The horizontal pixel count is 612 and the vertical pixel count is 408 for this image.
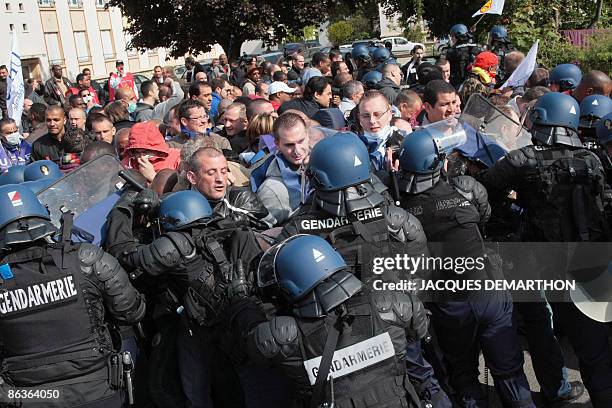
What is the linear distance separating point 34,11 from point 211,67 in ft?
63.0

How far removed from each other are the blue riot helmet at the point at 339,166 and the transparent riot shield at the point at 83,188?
158cm

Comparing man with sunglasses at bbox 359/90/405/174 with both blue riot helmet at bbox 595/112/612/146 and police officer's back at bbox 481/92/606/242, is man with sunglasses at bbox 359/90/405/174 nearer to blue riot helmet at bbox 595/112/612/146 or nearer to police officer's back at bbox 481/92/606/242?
police officer's back at bbox 481/92/606/242

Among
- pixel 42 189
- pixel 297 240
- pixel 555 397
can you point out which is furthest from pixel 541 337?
pixel 42 189

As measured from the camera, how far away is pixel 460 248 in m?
4.00

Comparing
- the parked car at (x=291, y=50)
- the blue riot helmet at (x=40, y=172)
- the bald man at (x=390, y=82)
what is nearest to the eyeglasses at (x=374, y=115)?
the blue riot helmet at (x=40, y=172)

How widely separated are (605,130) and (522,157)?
601mm

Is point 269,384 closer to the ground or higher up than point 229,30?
closer to the ground

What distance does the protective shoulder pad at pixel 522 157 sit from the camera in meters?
4.12

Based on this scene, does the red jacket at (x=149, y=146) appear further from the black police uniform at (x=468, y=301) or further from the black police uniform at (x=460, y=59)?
the black police uniform at (x=460, y=59)

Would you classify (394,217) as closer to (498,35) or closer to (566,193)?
(566,193)

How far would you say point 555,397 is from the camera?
436cm

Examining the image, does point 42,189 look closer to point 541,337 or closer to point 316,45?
point 541,337

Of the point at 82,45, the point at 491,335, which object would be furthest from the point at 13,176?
the point at 82,45

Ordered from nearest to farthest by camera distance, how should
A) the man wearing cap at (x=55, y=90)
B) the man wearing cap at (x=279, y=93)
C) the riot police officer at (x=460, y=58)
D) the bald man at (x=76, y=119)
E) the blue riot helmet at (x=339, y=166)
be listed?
the blue riot helmet at (x=339, y=166)
the bald man at (x=76, y=119)
the man wearing cap at (x=279, y=93)
the riot police officer at (x=460, y=58)
the man wearing cap at (x=55, y=90)
